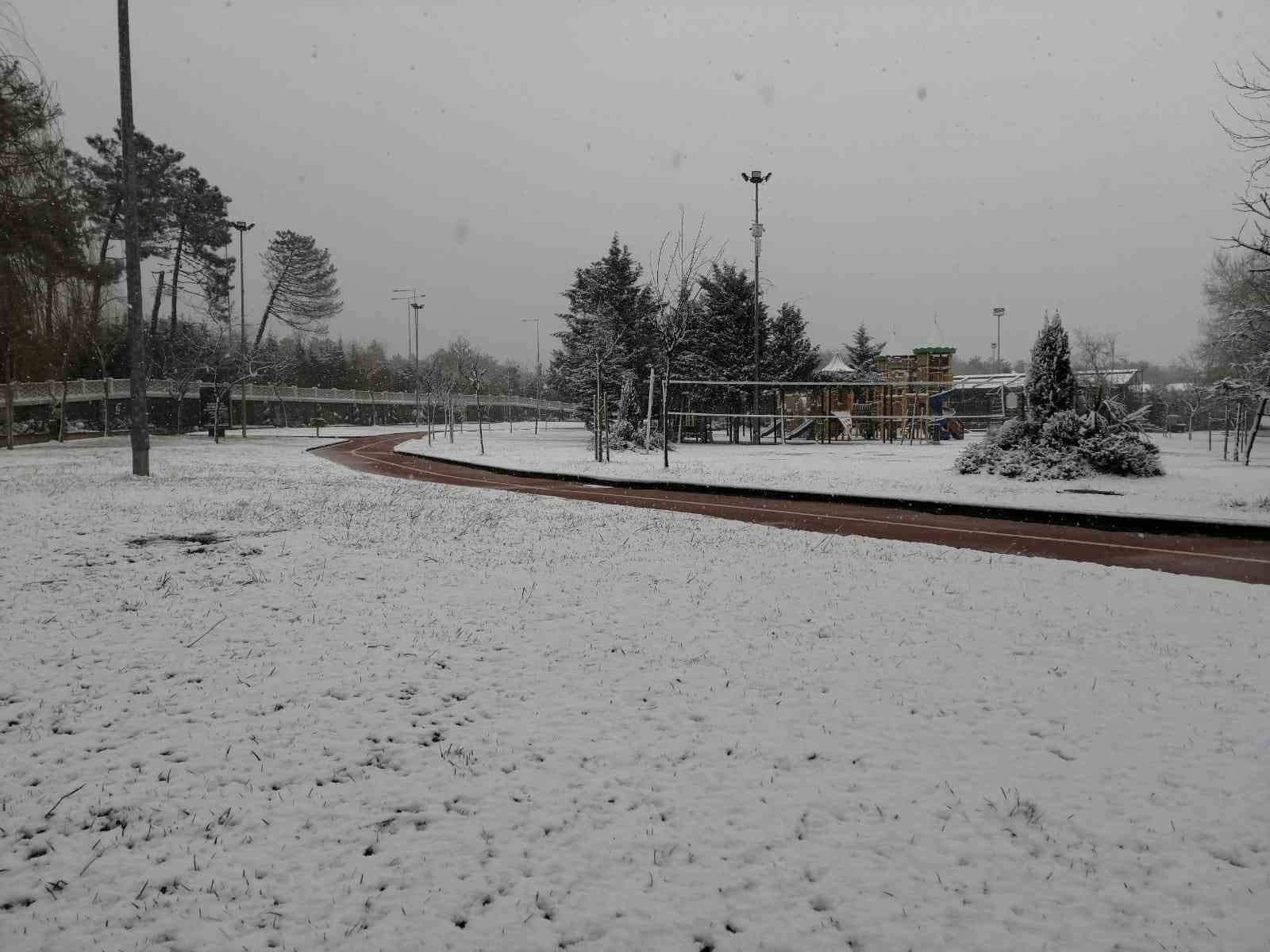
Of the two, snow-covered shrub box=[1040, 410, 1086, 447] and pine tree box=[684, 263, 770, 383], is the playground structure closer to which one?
pine tree box=[684, 263, 770, 383]

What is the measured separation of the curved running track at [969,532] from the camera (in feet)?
29.8

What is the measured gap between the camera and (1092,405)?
18438 mm

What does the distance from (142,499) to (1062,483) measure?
18254 millimetres

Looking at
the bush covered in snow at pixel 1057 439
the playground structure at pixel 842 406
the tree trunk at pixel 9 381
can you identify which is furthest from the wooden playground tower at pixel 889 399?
the tree trunk at pixel 9 381

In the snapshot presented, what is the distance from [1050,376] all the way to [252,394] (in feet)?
200

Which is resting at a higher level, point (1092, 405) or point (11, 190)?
point (11, 190)

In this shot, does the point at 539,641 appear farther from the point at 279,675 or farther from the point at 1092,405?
the point at 1092,405

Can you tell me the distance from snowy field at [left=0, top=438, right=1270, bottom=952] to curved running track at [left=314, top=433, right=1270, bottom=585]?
1942 mm

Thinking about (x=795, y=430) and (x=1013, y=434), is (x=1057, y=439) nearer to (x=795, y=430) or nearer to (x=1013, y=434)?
(x=1013, y=434)

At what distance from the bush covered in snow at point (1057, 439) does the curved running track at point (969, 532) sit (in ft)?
18.1

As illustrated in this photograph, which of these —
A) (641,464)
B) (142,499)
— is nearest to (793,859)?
(142,499)

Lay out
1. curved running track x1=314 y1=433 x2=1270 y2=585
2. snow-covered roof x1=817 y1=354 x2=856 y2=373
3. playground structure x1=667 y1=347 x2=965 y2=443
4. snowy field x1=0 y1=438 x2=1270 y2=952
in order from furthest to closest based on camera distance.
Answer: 1. snow-covered roof x1=817 y1=354 x2=856 y2=373
2. playground structure x1=667 y1=347 x2=965 y2=443
3. curved running track x1=314 y1=433 x2=1270 y2=585
4. snowy field x1=0 y1=438 x2=1270 y2=952

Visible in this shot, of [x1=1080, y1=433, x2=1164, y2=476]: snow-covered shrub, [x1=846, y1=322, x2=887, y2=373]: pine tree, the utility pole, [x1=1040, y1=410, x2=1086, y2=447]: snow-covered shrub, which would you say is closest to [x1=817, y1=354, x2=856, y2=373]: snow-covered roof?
[x1=846, y1=322, x2=887, y2=373]: pine tree

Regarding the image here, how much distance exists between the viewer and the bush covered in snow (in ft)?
56.1
